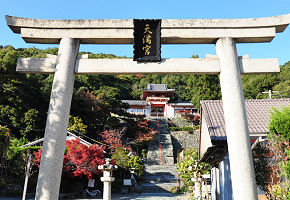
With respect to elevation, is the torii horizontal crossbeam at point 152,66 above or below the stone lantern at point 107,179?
above

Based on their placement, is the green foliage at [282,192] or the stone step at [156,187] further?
the stone step at [156,187]

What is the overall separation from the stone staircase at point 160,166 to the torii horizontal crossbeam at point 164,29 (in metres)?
15.2

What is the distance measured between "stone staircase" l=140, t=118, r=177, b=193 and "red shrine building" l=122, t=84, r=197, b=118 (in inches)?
142

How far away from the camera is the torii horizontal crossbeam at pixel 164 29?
4.91 meters

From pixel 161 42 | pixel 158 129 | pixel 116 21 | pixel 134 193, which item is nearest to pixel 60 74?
pixel 116 21

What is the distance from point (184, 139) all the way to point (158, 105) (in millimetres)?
10464

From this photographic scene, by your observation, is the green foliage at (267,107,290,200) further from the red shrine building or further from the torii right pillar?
the red shrine building

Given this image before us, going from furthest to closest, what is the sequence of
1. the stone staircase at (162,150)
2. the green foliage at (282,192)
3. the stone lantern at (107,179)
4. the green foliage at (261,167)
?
the stone staircase at (162,150), the stone lantern at (107,179), the green foliage at (261,167), the green foliage at (282,192)

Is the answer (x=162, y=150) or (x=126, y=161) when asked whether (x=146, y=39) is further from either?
(x=162, y=150)

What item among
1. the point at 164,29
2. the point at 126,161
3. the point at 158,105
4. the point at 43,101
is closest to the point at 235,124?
the point at 164,29

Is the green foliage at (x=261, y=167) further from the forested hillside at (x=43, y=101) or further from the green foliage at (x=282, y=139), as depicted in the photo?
the forested hillside at (x=43, y=101)

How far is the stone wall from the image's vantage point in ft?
100

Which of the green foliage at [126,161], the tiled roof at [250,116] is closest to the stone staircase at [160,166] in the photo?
the green foliage at [126,161]

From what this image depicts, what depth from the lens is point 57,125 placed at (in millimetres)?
4410
